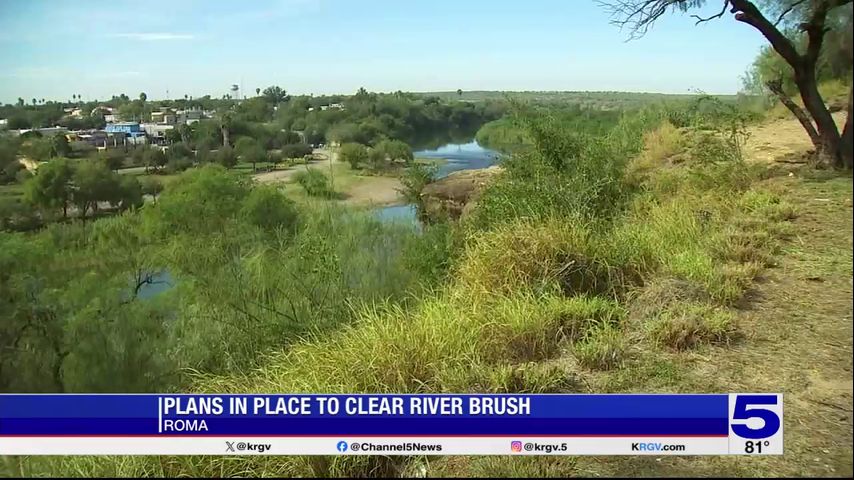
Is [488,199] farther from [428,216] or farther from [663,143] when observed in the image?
[663,143]

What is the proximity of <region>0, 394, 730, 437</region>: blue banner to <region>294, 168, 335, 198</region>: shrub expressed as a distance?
2.92 meters

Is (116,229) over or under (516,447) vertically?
over

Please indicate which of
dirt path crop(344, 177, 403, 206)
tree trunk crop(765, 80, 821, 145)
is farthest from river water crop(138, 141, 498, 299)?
tree trunk crop(765, 80, 821, 145)

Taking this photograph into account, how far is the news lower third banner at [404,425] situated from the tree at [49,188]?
1.13 meters

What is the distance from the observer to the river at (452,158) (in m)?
5.13

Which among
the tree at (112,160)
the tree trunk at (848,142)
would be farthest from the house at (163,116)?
the tree trunk at (848,142)

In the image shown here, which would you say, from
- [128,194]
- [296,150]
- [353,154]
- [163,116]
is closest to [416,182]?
[353,154]

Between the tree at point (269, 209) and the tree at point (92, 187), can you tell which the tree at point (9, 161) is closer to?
the tree at point (92, 187)

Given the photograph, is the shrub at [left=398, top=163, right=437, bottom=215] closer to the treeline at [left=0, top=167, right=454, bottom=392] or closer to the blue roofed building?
the treeline at [left=0, top=167, right=454, bottom=392]

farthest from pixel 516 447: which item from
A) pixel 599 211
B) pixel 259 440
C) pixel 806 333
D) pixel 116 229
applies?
pixel 599 211

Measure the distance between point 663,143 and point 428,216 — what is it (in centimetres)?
402

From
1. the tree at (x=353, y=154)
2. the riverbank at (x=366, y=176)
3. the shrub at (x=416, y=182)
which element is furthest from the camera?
the shrub at (x=416, y=182)

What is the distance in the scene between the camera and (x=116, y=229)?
10.3 ft

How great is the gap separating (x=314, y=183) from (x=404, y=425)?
385 cm
